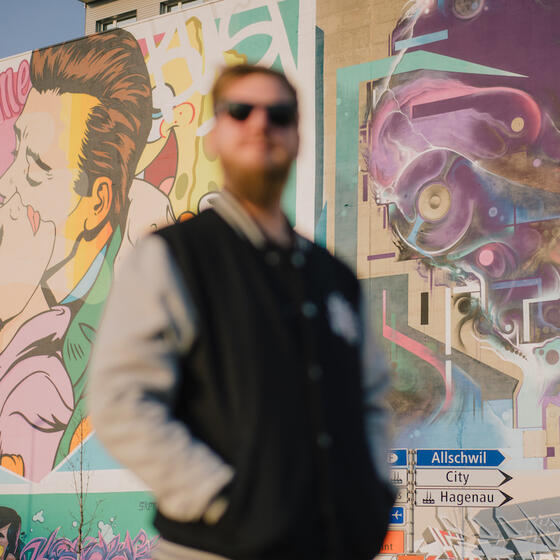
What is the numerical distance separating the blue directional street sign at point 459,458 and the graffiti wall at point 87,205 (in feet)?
19.2

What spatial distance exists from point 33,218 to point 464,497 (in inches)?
531

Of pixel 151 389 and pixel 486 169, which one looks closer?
pixel 151 389

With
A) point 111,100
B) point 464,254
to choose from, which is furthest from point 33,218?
point 464,254

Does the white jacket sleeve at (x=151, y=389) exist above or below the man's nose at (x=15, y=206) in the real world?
below

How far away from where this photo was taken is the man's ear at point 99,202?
81.5 ft

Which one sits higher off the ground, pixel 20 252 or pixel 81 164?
pixel 81 164

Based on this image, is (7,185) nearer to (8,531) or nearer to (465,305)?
(8,531)

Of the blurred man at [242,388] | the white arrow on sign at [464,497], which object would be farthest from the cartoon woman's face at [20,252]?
the blurred man at [242,388]

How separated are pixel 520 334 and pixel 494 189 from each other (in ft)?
9.87

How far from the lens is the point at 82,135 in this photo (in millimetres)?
25641

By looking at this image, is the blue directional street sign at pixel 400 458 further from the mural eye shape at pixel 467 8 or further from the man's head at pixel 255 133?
the man's head at pixel 255 133

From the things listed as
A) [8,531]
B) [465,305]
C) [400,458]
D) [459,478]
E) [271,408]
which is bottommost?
[8,531]

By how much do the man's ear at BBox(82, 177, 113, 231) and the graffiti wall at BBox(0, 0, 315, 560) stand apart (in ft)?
0.12

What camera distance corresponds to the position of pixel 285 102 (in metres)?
2.10
